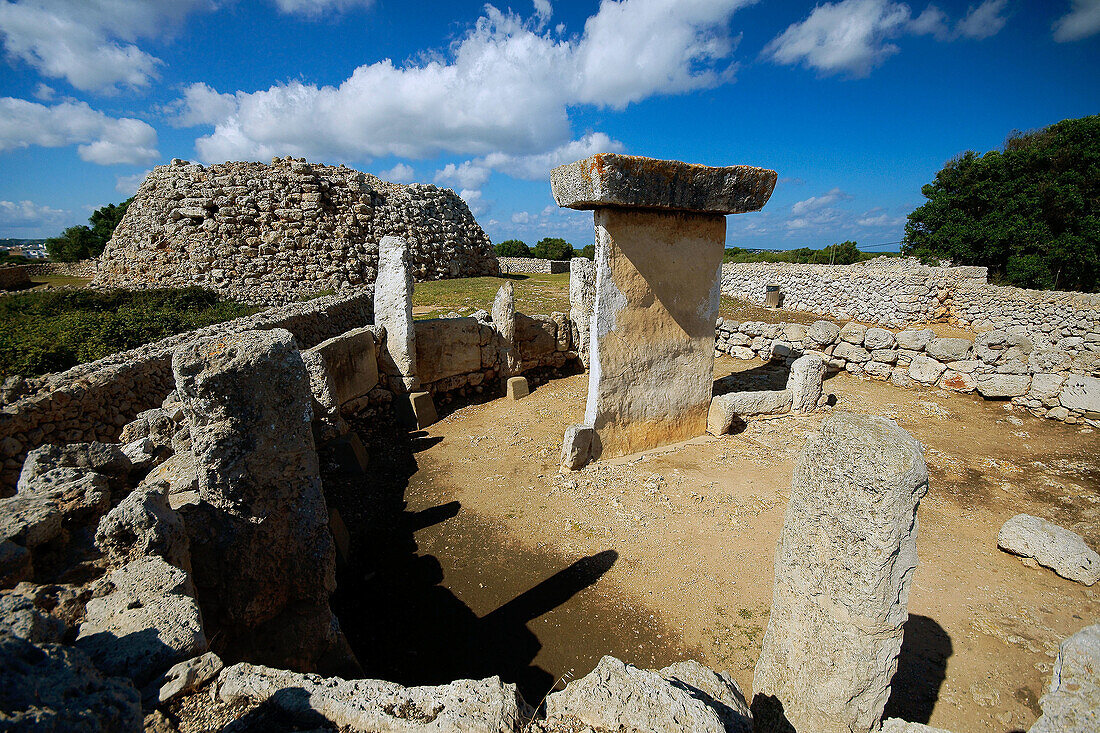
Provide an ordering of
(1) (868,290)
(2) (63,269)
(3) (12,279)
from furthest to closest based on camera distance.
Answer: (2) (63,269) → (1) (868,290) → (3) (12,279)

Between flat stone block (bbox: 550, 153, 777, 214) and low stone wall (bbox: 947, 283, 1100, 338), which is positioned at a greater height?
flat stone block (bbox: 550, 153, 777, 214)

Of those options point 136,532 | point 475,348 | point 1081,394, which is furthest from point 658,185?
point 1081,394

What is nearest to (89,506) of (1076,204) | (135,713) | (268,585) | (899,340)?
(268,585)

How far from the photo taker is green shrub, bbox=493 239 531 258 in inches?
1344

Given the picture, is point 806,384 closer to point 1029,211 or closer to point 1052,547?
point 1052,547

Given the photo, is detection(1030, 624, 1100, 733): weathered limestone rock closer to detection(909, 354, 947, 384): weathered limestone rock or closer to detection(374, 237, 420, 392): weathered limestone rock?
detection(374, 237, 420, 392): weathered limestone rock

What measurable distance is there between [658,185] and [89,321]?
11.1 meters

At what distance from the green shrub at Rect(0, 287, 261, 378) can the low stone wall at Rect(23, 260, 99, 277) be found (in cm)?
994

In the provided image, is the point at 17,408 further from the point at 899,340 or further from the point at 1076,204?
the point at 1076,204

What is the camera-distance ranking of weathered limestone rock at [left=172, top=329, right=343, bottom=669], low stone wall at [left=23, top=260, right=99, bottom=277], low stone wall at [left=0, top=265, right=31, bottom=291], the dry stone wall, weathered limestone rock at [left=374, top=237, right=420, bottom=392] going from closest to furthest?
weathered limestone rock at [left=172, top=329, right=343, bottom=669]
weathered limestone rock at [left=374, top=237, right=420, bottom=392]
low stone wall at [left=0, top=265, right=31, bottom=291]
the dry stone wall
low stone wall at [left=23, top=260, right=99, bottom=277]

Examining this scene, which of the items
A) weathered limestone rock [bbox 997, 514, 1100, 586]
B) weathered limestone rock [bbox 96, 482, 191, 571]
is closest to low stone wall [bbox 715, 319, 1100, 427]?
weathered limestone rock [bbox 997, 514, 1100, 586]

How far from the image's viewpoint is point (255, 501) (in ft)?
10.0

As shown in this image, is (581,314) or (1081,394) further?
(581,314)

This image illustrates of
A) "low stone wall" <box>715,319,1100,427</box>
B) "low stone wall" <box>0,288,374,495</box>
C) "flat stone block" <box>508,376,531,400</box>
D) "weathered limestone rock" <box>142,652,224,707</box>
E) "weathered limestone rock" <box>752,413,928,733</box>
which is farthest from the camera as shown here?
"flat stone block" <box>508,376,531,400</box>
